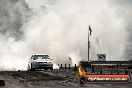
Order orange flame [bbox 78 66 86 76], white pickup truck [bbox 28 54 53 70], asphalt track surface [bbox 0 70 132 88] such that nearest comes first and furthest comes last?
orange flame [bbox 78 66 86 76]
asphalt track surface [bbox 0 70 132 88]
white pickup truck [bbox 28 54 53 70]

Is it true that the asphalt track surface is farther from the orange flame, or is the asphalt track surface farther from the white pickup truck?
the white pickup truck

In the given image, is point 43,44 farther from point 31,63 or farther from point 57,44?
point 31,63

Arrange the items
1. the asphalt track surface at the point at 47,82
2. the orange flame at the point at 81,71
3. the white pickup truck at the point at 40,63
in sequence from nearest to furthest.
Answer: the orange flame at the point at 81,71 < the asphalt track surface at the point at 47,82 < the white pickup truck at the point at 40,63

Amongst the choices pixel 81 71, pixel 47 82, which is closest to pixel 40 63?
pixel 47 82

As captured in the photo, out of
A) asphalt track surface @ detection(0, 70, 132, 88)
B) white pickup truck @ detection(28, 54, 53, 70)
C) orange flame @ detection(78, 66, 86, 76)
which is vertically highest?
white pickup truck @ detection(28, 54, 53, 70)

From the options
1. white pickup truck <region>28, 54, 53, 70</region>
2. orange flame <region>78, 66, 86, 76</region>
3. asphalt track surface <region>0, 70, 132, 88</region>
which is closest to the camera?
orange flame <region>78, 66, 86, 76</region>

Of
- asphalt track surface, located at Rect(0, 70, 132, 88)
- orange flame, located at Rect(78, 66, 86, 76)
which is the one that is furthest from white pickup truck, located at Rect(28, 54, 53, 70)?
orange flame, located at Rect(78, 66, 86, 76)

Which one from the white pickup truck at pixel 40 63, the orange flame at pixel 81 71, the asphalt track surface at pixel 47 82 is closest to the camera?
the orange flame at pixel 81 71

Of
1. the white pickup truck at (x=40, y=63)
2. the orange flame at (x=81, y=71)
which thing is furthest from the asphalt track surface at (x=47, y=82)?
the white pickup truck at (x=40, y=63)

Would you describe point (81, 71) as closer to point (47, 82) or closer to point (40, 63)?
point (47, 82)

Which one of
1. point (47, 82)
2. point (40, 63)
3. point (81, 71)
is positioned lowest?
point (47, 82)

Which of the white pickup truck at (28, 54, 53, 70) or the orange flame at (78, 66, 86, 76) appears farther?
the white pickup truck at (28, 54, 53, 70)

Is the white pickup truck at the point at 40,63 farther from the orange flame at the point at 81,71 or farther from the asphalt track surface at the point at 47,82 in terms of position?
the orange flame at the point at 81,71

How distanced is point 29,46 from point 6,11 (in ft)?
138
